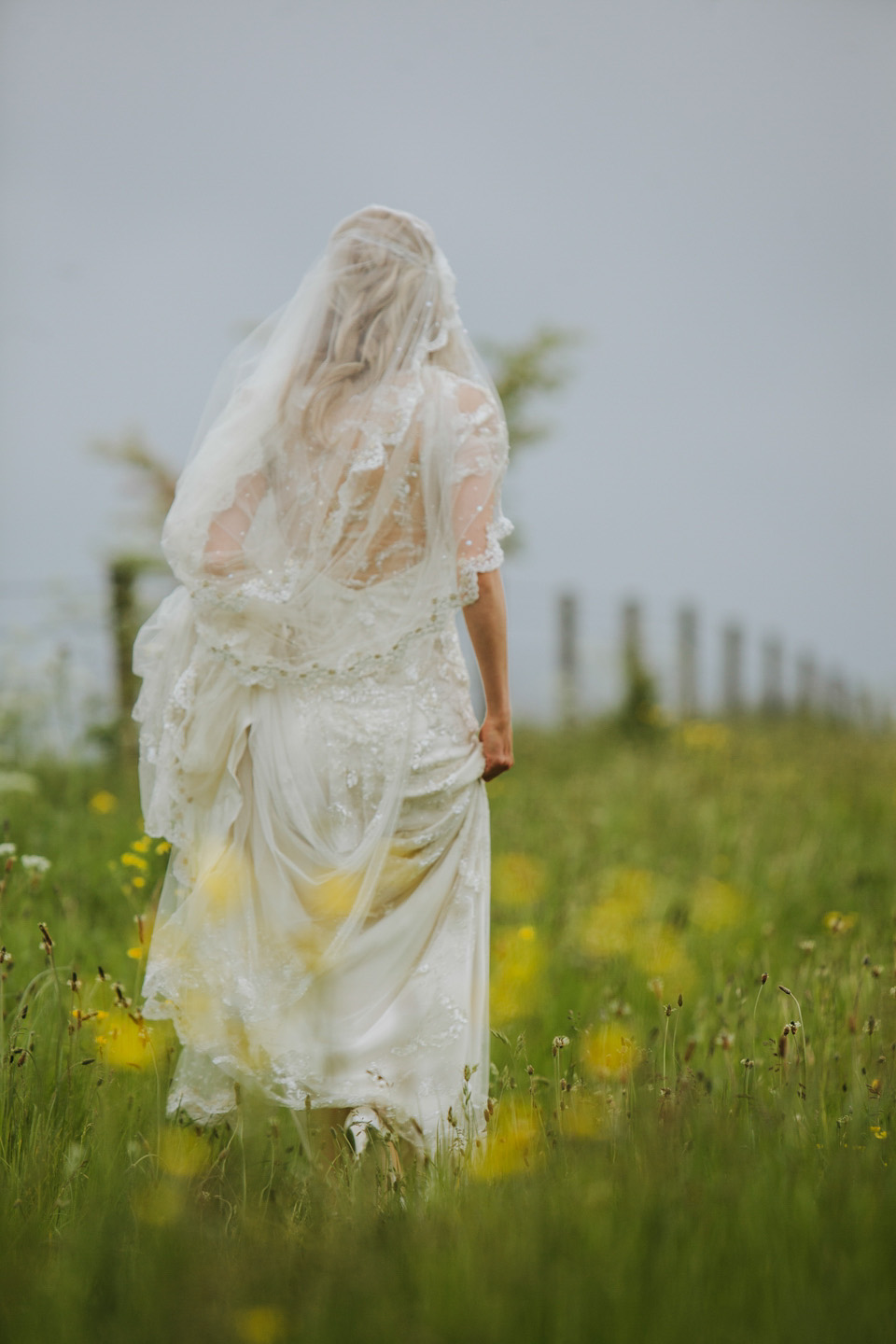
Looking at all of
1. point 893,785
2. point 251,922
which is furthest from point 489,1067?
point 893,785

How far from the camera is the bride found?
2.47 m

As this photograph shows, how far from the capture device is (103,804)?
17.4 feet

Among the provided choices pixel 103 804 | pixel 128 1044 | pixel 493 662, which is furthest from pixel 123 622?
pixel 493 662

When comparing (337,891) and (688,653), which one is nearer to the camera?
(337,891)

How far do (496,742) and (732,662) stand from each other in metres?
16.2

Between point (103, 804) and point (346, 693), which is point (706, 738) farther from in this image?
point (346, 693)

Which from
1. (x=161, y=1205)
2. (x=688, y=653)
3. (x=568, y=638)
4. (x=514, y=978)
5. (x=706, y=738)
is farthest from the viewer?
(x=688, y=653)

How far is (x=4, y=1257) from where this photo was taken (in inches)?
62.3

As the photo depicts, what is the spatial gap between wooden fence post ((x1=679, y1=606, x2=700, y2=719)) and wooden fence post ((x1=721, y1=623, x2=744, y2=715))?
185 centimetres

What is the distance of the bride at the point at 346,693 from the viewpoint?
2.47 meters

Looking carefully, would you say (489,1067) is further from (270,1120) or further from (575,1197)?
(575,1197)

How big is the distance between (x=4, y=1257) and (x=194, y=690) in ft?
4.31

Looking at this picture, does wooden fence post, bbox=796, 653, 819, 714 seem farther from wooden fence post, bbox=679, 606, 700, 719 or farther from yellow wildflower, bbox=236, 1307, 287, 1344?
yellow wildflower, bbox=236, 1307, 287, 1344

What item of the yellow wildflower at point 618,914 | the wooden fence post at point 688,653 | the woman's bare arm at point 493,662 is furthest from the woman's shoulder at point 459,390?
the wooden fence post at point 688,653
